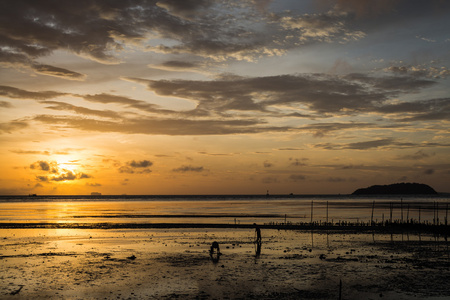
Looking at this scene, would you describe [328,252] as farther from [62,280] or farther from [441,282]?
[62,280]

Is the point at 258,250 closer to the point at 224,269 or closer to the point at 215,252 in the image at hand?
the point at 215,252

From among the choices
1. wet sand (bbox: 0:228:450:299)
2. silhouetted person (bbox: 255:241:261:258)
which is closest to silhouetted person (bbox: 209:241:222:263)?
wet sand (bbox: 0:228:450:299)

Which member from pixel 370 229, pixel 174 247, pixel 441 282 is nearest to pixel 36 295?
pixel 174 247

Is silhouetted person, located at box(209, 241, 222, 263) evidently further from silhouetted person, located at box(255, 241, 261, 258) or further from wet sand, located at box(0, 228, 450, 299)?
silhouetted person, located at box(255, 241, 261, 258)

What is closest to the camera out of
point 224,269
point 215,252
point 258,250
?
point 224,269

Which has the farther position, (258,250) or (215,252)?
(258,250)

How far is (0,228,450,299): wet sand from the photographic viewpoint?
73.8 feet

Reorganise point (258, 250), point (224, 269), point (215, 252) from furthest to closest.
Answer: point (258, 250)
point (215, 252)
point (224, 269)

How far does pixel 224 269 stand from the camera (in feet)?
94.8

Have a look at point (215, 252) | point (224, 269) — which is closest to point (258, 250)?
point (215, 252)

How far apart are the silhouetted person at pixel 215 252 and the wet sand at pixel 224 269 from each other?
51 centimetres

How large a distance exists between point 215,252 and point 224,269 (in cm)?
748

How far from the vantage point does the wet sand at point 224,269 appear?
22.5 meters

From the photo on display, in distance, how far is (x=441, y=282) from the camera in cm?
2478
